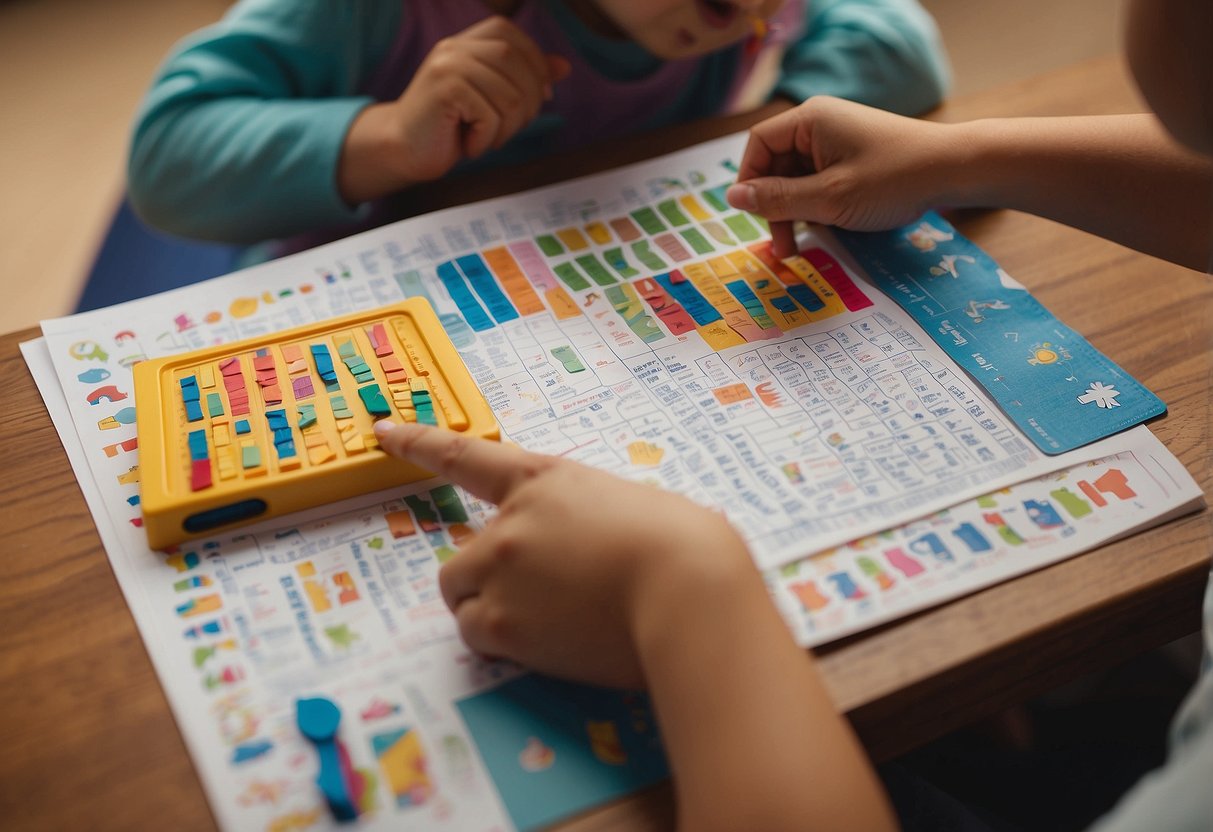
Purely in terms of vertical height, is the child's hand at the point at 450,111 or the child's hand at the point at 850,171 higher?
the child's hand at the point at 450,111

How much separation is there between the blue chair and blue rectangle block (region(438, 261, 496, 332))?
22.3 inches

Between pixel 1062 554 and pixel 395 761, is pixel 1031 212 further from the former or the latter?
pixel 395 761

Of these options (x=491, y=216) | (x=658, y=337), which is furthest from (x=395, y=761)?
(x=491, y=216)

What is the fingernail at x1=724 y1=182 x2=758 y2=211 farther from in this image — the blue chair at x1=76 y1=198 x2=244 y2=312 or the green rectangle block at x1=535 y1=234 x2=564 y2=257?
the blue chair at x1=76 y1=198 x2=244 y2=312

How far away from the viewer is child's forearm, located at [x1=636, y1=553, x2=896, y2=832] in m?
0.38

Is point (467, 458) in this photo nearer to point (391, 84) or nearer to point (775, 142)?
point (775, 142)

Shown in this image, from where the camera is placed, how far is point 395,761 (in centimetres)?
40

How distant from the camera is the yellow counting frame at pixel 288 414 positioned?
476 mm

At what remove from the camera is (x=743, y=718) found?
1.28 feet

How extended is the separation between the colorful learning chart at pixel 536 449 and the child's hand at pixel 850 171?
1.0 inches

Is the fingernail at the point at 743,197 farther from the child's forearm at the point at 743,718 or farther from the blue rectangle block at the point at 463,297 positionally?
the child's forearm at the point at 743,718

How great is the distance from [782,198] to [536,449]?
0.24 metres

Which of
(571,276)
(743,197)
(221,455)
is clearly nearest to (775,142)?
(743,197)

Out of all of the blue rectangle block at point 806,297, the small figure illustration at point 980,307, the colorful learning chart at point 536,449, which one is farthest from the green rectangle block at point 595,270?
the small figure illustration at point 980,307
